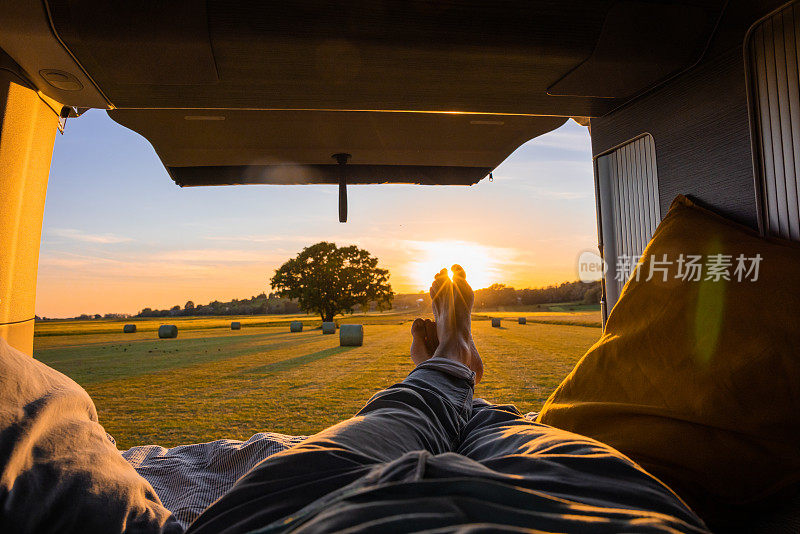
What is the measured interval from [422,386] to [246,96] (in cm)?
89

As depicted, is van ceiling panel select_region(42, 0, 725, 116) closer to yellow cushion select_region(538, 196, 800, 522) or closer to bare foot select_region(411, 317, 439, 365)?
yellow cushion select_region(538, 196, 800, 522)

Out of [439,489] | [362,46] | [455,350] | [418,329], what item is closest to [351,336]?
[418,329]

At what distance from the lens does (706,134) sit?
966 millimetres

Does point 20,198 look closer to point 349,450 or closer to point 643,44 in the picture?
point 349,450

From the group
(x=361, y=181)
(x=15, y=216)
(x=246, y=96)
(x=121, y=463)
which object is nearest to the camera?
(x=121, y=463)

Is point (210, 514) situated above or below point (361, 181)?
below

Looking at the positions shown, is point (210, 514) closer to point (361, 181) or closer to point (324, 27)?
point (324, 27)

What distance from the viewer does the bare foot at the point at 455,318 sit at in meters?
1.32

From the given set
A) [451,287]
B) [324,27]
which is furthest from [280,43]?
[451,287]

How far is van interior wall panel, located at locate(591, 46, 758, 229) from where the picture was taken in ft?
2.89

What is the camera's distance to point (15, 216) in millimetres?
1005

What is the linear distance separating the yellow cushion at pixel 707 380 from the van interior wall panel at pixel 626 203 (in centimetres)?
45

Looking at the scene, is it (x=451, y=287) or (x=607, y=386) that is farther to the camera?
(x=451, y=287)

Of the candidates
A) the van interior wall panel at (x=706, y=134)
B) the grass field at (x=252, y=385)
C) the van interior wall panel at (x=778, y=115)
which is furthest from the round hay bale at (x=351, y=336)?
the van interior wall panel at (x=778, y=115)
